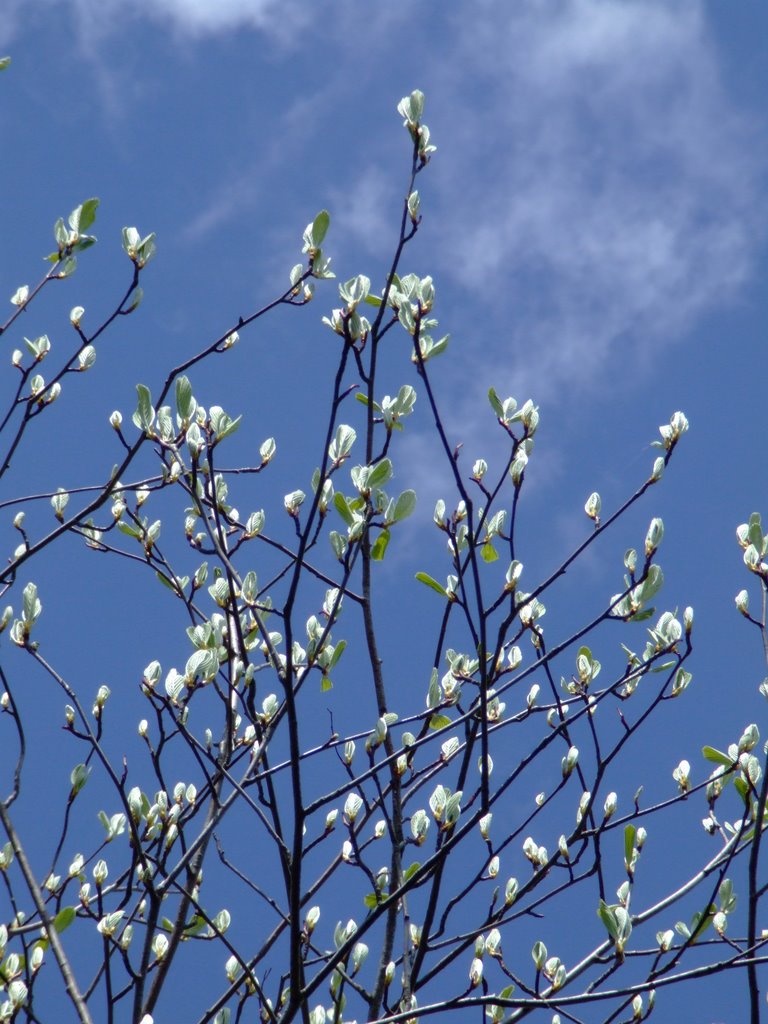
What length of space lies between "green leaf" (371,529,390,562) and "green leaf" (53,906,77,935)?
0.90 meters

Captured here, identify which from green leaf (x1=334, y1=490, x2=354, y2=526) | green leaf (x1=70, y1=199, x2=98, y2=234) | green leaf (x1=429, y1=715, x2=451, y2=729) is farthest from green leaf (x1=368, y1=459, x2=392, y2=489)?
green leaf (x1=70, y1=199, x2=98, y2=234)

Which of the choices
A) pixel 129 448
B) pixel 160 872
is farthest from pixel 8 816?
pixel 129 448

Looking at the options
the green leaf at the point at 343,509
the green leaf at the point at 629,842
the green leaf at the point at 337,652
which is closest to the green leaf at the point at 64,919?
the green leaf at the point at 337,652

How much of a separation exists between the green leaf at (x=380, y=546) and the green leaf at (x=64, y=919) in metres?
0.90

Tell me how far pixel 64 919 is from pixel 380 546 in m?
0.96

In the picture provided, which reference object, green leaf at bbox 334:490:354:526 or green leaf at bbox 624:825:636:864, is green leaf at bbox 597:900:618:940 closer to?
green leaf at bbox 624:825:636:864

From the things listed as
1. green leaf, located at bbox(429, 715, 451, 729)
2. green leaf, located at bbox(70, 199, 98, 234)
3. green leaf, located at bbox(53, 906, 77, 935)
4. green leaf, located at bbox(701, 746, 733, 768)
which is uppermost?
green leaf, located at bbox(70, 199, 98, 234)

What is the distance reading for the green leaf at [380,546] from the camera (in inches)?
75.5

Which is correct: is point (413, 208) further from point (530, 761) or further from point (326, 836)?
point (326, 836)

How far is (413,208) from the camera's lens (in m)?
1.99

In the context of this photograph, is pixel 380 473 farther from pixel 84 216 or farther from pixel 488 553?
pixel 84 216

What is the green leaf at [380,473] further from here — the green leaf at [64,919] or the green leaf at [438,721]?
the green leaf at [64,919]

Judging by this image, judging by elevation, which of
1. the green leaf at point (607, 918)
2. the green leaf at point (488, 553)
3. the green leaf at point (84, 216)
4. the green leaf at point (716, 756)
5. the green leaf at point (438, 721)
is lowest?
the green leaf at point (607, 918)

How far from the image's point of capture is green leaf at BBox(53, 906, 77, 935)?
190cm
